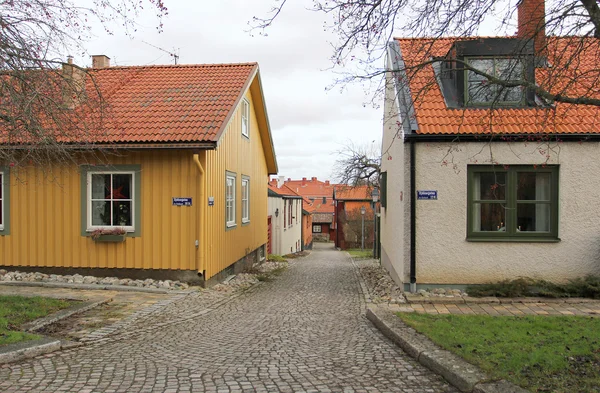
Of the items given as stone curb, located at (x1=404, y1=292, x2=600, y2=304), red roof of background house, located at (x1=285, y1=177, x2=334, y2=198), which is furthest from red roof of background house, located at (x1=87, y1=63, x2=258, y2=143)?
red roof of background house, located at (x1=285, y1=177, x2=334, y2=198)

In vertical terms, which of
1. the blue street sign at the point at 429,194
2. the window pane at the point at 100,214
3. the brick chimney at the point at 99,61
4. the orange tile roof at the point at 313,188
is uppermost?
the brick chimney at the point at 99,61

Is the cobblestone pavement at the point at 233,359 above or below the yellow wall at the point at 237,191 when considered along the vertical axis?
below

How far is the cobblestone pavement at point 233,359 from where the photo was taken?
191 inches

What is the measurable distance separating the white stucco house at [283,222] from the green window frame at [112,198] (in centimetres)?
1427

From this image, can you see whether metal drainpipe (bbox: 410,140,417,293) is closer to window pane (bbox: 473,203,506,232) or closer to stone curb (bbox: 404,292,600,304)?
stone curb (bbox: 404,292,600,304)

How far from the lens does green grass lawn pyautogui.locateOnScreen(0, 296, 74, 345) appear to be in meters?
6.08

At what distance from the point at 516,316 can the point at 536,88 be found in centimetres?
416

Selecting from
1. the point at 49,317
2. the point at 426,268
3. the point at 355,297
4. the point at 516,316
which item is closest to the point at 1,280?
the point at 49,317

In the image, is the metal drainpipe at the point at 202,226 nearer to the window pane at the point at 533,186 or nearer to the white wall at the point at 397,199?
the white wall at the point at 397,199

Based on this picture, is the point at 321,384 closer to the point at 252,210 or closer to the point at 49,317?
the point at 49,317

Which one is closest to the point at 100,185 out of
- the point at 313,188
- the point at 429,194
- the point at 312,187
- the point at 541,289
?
the point at 429,194

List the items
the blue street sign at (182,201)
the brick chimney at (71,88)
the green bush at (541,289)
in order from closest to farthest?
the brick chimney at (71,88) → the green bush at (541,289) → the blue street sign at (182,201)

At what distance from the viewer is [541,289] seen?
31.2 feet

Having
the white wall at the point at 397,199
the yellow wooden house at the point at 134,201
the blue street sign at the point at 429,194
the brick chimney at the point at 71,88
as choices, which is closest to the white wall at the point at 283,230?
the white wall at the point at 397,199
